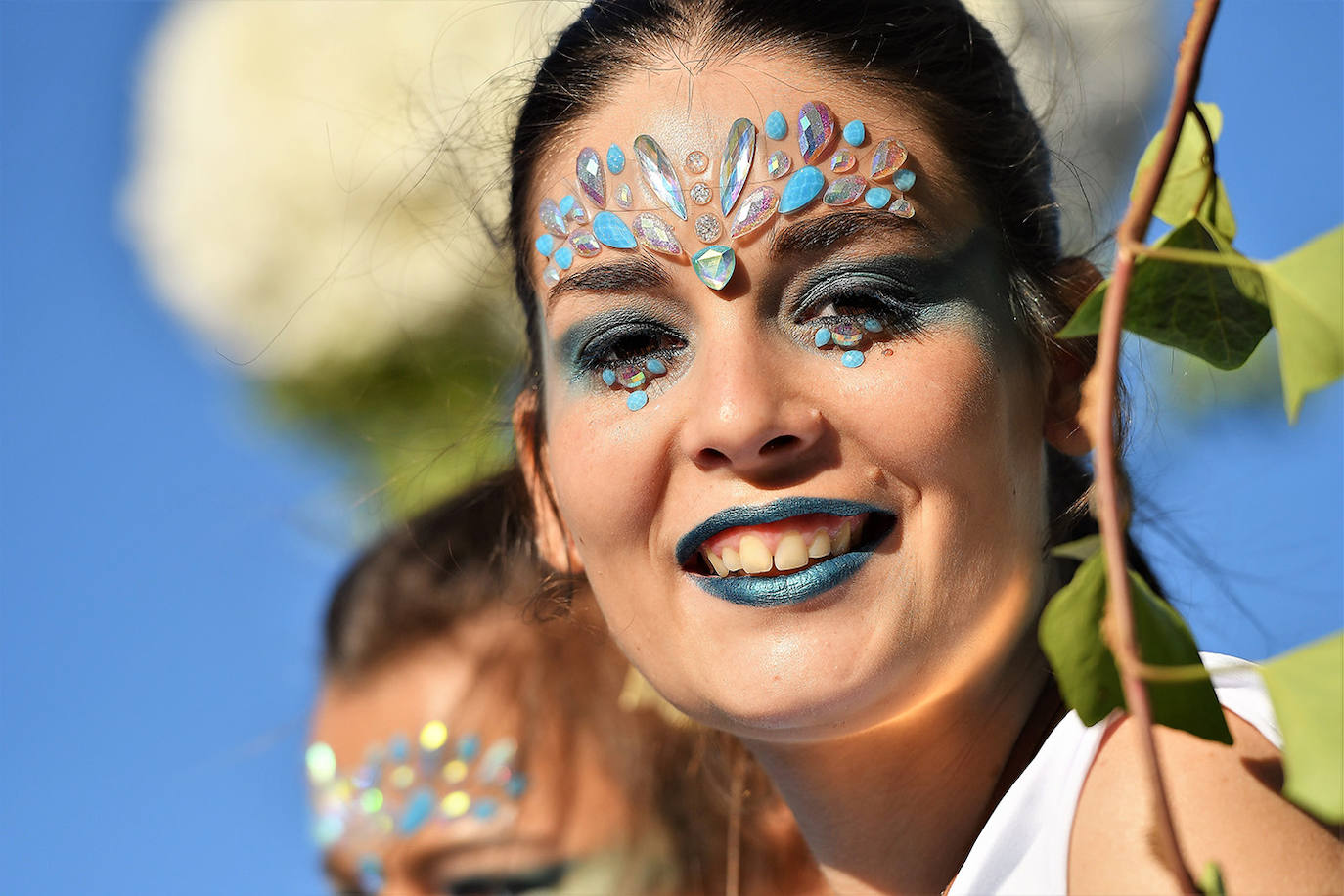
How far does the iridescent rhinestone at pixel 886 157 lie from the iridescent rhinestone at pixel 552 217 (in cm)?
29

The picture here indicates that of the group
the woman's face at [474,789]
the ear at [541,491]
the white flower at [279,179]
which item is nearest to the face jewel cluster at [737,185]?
the ear at [541,491]

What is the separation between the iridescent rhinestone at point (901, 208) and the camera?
1149mm

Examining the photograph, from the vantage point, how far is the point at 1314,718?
0.62m

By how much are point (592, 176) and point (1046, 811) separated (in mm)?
699

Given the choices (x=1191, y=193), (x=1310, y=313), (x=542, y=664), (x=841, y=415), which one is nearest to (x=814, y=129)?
(x=841, y=415)

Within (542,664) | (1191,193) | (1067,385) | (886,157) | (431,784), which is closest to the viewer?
(1191,193)

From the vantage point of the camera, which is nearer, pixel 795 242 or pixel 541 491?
pixel 795 242

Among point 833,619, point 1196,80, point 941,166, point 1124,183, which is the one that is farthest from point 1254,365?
point 1196,80

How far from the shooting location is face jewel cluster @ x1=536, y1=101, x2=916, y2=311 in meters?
1.11

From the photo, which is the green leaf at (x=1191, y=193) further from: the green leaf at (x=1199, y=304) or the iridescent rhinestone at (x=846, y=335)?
the iridescent rhinestone at (x=846, y=335)

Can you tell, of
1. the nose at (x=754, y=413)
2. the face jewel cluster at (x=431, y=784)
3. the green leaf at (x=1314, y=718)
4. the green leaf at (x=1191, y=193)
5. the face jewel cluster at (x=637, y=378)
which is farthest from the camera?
the face jewel cluster at (x=431, y=784)

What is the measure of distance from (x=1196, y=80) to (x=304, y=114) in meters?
2.25

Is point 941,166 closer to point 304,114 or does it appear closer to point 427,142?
point 427,142

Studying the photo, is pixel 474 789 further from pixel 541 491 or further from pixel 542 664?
pixel 541 491
